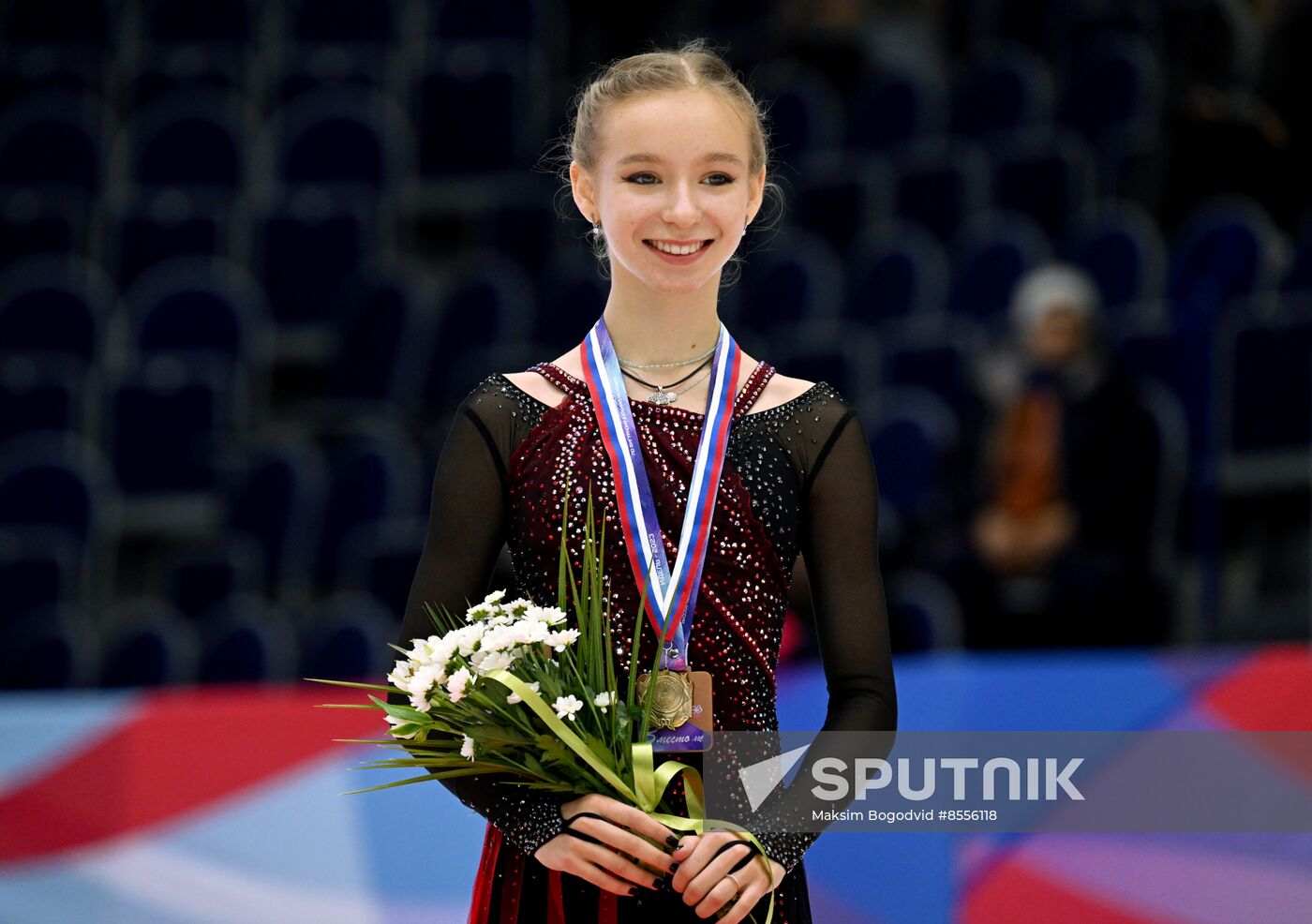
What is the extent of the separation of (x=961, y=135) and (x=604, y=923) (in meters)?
6.57

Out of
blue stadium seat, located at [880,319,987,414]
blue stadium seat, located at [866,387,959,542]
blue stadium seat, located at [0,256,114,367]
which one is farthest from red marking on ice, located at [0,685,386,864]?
blue stadium seat, located at [0,256,114,367]

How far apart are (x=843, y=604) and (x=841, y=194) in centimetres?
629

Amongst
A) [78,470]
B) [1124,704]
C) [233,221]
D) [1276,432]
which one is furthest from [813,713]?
[233,221]

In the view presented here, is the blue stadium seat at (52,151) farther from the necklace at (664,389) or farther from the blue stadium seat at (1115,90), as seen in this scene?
the necklace at (664,389)

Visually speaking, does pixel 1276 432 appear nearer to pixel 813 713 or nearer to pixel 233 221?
pixel 813 713

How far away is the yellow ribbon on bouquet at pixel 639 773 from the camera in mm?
1699

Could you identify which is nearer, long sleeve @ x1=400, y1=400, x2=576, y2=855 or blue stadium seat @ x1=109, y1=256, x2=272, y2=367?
long sleeve @ x1=400, y1=400, x2=576, y2=855

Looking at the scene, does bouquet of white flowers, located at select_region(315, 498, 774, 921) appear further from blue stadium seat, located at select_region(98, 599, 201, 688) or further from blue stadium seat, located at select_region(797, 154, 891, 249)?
blue stadium seat, located at select_region(797, 154, 891, 249)

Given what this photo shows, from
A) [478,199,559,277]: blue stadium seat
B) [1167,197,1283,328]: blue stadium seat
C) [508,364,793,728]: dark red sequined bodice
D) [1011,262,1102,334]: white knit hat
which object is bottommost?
[508,364,793,728]: dark red sequined bodice

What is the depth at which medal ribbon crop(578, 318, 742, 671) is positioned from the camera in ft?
5.96

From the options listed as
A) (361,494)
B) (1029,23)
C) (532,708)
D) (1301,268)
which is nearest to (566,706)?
(532,708)

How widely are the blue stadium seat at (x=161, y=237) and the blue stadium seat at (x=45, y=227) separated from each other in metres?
0.15

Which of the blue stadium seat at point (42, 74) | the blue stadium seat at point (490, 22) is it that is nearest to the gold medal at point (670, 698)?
the blue stadium seat at point (490, 22)

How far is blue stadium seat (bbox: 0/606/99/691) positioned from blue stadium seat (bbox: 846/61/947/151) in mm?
4076
